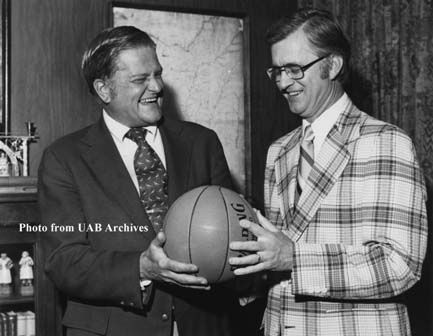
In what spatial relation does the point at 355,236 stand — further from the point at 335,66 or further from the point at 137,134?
the point at 137,134

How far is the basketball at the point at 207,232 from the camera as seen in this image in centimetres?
194

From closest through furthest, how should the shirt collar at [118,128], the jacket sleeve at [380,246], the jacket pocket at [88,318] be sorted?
the jacket sleeve at [380,246] < the jacket pocket at [88,318] < the shirt collar at [118,128]

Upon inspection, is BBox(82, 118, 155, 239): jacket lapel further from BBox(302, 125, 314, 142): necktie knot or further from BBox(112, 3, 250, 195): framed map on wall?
BBox(112, 3, 250, 195): framed map on wall

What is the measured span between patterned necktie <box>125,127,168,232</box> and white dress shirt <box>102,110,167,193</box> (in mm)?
37

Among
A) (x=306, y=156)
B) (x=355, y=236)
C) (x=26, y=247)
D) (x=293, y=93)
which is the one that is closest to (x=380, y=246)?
(x=355, y=236)

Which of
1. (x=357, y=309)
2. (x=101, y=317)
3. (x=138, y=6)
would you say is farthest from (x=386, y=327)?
(x=138, y=6)

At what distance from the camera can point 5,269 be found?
286 cm

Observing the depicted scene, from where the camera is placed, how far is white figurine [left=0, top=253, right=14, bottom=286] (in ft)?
9.36

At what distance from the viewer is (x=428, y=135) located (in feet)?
10.0

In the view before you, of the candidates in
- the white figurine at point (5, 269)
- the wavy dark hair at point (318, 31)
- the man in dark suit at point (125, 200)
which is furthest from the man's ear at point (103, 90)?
the white figurine at point (5, 269)

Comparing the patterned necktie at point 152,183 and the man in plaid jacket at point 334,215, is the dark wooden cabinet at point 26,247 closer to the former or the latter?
the patterned necktie at point 152,183

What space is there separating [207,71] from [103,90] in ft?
3.74

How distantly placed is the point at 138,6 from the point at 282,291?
1810mm

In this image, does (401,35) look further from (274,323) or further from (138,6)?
(274,323)
